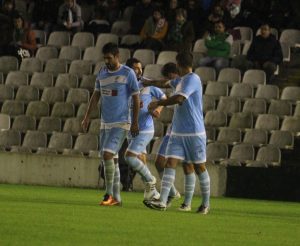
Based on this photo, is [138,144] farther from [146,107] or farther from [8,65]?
[8,65]

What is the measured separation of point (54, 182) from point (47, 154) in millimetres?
520

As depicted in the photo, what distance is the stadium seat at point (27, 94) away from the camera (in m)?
25.7

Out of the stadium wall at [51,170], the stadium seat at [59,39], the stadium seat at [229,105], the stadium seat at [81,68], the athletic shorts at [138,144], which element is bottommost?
the stadium wall at [51,170]

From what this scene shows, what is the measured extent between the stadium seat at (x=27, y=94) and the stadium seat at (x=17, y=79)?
46cm

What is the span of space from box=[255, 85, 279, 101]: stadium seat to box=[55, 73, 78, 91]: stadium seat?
3.78m

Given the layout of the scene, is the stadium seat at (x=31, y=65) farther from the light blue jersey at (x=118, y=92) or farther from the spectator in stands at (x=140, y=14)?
the light blue jersey at (x=118, y=92)

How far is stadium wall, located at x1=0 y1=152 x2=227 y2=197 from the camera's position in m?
23.1

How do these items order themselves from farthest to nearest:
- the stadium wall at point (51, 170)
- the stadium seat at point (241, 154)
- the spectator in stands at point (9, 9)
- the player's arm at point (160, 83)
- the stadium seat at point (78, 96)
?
the spectator in stands at point (9, 9) → the stadium seat at point (78, 96) → the stadium wall at point (51, 170) → the stadium seat at point (241, 154) → the player's arm at point (160, 83)

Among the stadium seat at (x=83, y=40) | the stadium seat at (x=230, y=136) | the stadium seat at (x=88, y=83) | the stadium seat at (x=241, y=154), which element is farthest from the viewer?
the stadium seat at (x=83, y=40)

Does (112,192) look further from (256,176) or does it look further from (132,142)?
(256,176)

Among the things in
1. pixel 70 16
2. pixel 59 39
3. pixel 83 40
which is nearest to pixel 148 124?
pixel 83 40

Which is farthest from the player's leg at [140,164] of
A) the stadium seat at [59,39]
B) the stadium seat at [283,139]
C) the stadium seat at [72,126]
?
the stadium seat at [59,39]

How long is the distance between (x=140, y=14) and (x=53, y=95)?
110 inches

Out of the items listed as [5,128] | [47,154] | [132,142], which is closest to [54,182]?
[47,154]
